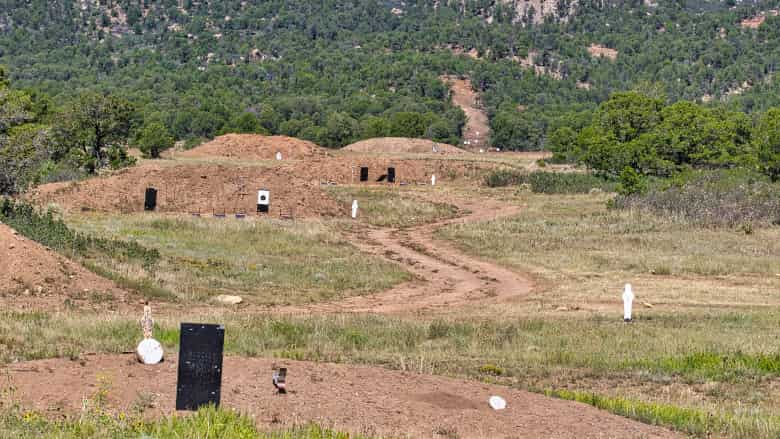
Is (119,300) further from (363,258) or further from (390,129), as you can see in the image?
(390,129)

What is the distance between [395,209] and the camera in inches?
1996

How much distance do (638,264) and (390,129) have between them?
280 feet

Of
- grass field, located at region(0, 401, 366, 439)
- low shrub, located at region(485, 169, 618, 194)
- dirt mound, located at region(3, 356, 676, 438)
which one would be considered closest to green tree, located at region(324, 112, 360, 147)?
low shrub, located at region(485, 169, 618, 194)

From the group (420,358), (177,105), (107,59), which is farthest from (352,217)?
(107,59)

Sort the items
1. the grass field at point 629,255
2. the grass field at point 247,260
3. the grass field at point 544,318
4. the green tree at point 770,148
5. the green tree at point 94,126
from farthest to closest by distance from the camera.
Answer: the green tree at point 770,148, the green tree at point 94,126, the grass field at point 629,255, the grass field at point 247,260, the grass field at point 544,318

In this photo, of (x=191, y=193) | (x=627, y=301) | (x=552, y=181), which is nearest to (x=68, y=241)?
(x=627, y=301)

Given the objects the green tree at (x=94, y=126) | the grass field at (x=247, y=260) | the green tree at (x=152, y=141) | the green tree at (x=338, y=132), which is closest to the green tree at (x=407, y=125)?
the green tree at (x=338, y=132)

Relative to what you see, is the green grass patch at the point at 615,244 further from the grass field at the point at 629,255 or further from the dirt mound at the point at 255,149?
the dirt mound at the point at 255,149

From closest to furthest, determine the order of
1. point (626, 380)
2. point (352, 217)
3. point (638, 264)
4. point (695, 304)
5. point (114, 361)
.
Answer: point (114, 361) → point (626, 380) → point (695, 304) → point (638, 264) → point (352, 217)

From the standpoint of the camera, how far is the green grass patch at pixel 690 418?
12.6 m

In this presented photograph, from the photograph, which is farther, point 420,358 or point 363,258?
point 363,258

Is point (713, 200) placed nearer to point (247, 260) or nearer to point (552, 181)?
point (552, 181)

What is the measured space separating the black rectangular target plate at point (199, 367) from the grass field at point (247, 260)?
13.2 m

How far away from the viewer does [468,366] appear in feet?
56.1
